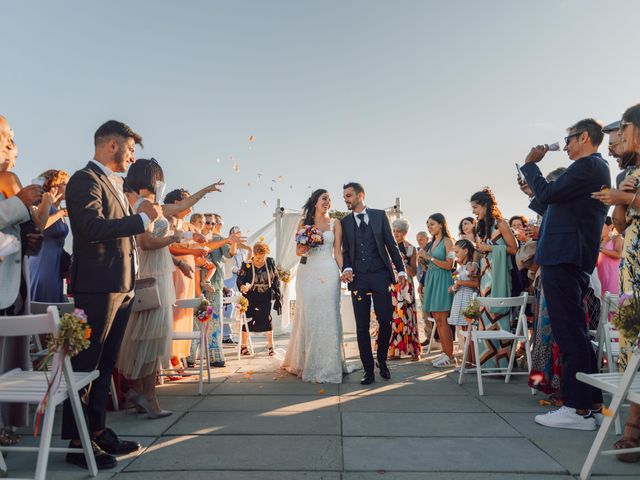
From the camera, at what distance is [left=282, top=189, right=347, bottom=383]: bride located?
5.89m

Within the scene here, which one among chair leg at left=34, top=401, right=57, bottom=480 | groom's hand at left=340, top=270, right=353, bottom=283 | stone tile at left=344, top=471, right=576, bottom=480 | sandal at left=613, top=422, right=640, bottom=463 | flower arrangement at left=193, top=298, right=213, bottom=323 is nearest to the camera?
chair leg at left=34, top=401, right=57, bottom=480

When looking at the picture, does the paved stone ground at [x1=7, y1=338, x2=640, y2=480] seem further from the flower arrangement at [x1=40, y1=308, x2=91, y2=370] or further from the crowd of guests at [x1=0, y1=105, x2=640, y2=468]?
the flower arrangement at [x1=40, y1=308, x2=91, y2=370]

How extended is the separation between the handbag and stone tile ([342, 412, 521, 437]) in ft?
5.64

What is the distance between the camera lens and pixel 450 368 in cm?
659

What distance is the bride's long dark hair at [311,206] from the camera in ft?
21.0

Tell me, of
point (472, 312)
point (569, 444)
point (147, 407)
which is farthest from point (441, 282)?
point (147, 407)

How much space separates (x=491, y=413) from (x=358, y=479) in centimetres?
192

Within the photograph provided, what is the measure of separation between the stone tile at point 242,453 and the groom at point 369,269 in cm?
238

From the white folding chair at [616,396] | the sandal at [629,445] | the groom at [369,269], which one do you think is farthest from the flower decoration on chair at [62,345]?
the groom at [369,269]

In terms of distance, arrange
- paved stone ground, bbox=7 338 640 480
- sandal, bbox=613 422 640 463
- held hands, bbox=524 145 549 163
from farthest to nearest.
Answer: held hands, bbox=524 145 549 163 → sandal, bbox=613 422 640 463 → paved stone ground, bbox=7 338 640 480

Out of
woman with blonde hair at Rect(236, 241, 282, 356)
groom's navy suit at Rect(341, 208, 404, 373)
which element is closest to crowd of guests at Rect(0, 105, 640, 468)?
groom's navy suit at Rect(341, 208, 404, 373)

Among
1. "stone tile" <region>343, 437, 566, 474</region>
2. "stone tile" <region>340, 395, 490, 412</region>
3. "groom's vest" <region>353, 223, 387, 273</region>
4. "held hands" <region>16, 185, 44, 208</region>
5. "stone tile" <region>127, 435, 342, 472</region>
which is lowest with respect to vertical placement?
"stone tile" <region>340, 395, 490, 412</region>

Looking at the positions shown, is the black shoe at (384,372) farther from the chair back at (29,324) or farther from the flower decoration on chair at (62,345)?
the chair back at (29,324)

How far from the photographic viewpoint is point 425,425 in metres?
3.79
